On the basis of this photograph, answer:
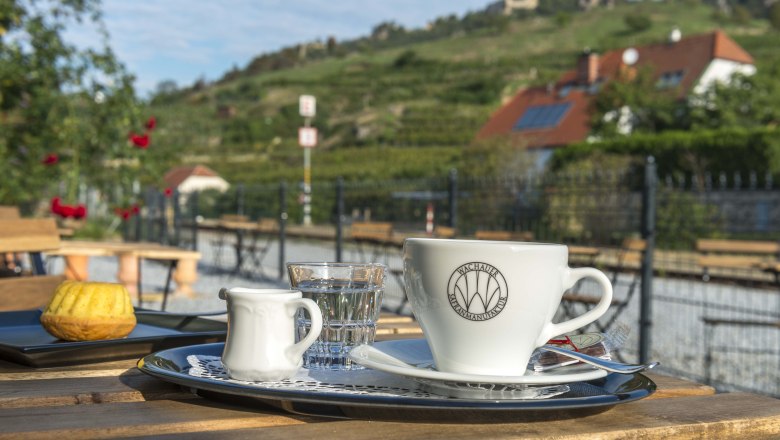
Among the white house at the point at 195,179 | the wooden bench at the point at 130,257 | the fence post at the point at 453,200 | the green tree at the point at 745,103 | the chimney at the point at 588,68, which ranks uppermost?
the chimney at the point at 588,68

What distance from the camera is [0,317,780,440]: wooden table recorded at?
2.74 ft

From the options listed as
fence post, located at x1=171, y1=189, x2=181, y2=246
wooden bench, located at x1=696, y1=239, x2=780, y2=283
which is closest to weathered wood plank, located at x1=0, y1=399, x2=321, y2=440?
wooden bench, located at x1=696, y1=239, x2=780, y2=283

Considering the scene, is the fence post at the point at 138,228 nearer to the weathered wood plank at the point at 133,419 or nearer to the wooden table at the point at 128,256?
the wooden table at the point at 128,256

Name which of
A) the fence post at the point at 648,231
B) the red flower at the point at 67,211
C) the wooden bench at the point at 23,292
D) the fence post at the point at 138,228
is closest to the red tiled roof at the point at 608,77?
the fence post at the point at 138,228

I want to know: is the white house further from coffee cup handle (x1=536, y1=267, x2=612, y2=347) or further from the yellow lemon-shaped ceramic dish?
coffee cup handle (x1=536, y1=267, x2=612, y2=347)

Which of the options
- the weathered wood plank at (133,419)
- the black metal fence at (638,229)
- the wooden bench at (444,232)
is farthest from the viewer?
the wooden bench at (444,232)

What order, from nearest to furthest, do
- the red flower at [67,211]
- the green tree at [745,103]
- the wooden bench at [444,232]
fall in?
1. the red flower at [67,211]
2. the wooden bench at [444,232]
3. the green tree at [745,103]

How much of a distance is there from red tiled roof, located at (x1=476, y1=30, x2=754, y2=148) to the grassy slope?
3.59 meters

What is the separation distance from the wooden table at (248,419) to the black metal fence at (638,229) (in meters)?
4.60

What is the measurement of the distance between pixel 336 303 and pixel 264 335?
0.20 m

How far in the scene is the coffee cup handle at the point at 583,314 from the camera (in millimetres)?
1038

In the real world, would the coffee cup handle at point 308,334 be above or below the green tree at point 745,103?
below

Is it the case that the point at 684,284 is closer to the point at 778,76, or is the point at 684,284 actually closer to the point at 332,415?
the point at 332,415

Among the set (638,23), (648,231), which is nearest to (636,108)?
(648,231)
